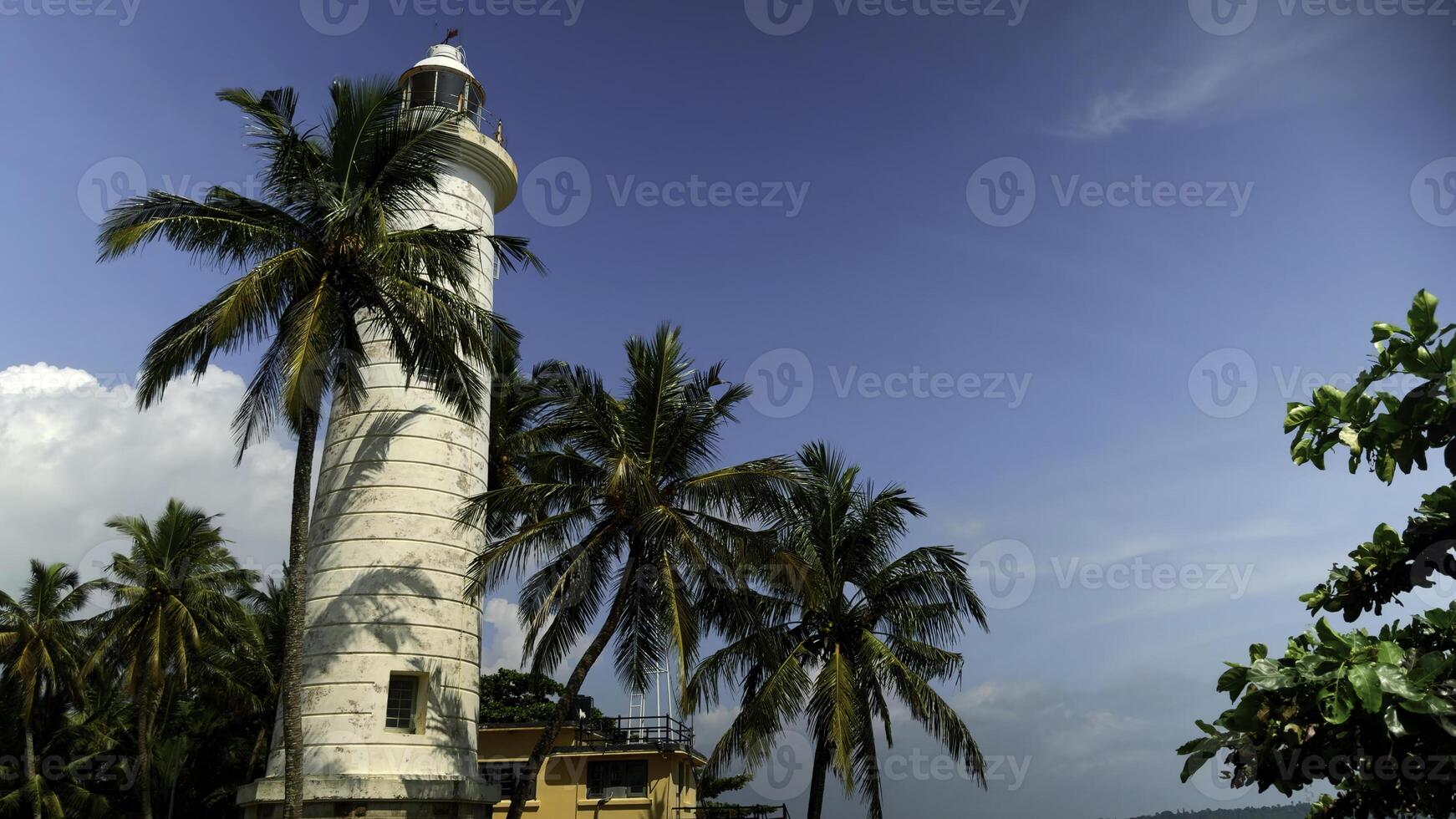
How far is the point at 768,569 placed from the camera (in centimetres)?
2081

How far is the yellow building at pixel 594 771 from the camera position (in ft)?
94.1

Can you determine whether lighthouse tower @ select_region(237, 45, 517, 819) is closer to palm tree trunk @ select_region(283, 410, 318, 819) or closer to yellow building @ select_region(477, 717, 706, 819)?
palm tree trunk @ select_region(283, 410, 318, 819)

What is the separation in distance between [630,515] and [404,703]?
5.91 m

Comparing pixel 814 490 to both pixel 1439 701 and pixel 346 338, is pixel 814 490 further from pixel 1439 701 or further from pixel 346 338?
pixel 1439 701

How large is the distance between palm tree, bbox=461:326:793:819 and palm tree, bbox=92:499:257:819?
19.2 metres

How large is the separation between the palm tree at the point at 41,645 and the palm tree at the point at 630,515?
29809 mm

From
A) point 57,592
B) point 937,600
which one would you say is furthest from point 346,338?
point 57,592

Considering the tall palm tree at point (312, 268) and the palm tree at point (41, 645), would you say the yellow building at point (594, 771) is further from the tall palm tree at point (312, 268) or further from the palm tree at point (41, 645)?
the palm tree at point (41, 645)

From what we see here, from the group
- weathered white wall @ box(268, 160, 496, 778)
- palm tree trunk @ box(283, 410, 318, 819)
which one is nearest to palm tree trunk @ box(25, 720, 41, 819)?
weathered white wall @ box(268, 160, 496, 778)

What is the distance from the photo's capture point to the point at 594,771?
1146 inches

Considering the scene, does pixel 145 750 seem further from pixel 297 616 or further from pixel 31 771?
pixel 297 616

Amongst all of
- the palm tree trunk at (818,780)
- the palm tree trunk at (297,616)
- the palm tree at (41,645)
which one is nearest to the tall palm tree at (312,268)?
the palm tree trunk at (297,616)

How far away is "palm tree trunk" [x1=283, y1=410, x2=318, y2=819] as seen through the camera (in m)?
16.0

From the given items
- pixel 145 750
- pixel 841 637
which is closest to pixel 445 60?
pixel 841 637
